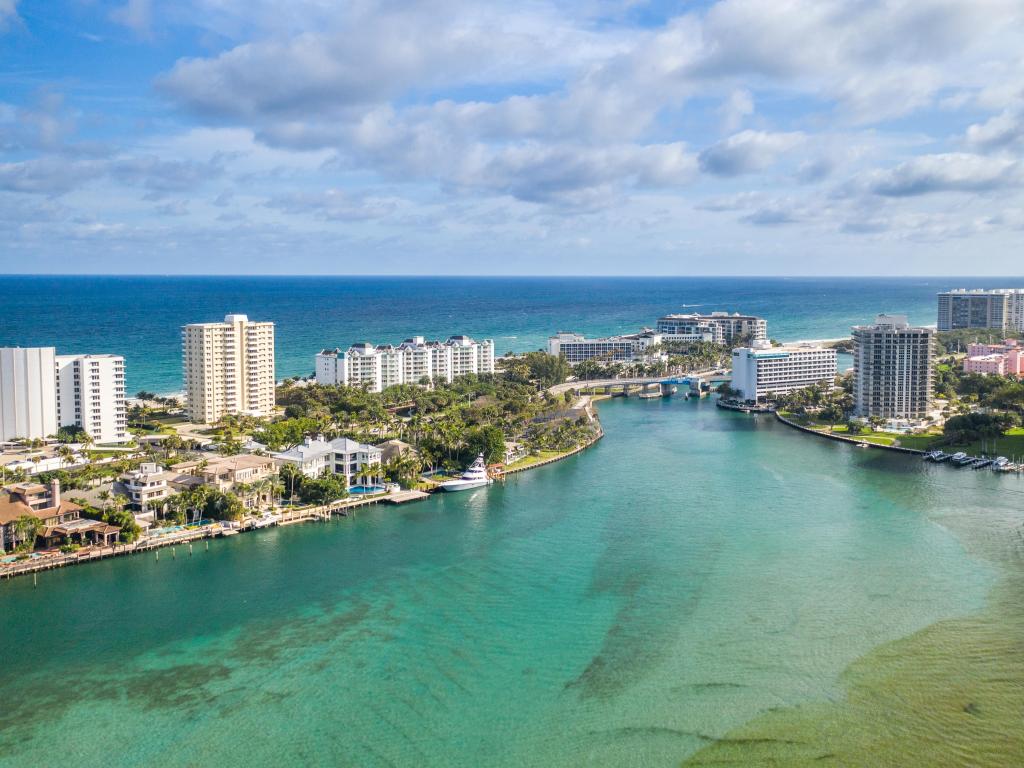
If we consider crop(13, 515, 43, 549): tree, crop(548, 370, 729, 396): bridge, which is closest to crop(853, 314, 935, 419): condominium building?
crop(548, 370, 729, 396): bridge

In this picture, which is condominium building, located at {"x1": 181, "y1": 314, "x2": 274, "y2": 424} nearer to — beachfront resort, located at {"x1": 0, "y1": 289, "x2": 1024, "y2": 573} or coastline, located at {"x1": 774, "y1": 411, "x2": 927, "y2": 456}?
beachfront resort, located at {"x1": 0, "y1": 289, "x2": 1024, "y2": 573}

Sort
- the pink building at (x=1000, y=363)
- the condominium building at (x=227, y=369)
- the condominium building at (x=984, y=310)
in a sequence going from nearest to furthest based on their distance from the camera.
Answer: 1. the condominium building at (x=227, y=369)
2. the pink building at (x=1000, y=363)
3. the condominium building at (x=984, y=310)

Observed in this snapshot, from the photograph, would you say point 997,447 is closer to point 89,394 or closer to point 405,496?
point 405,496

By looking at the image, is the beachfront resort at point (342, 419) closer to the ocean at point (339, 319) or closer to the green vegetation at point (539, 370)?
the green vegetation at point (539, 370)

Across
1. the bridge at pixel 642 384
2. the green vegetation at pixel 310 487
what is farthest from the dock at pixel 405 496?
the bridge at pixel 642 384

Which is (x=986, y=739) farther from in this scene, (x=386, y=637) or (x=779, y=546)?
(x=386, y=637)

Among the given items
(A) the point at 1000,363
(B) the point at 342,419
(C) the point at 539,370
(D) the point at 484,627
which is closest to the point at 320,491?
(B) the point at 342,419

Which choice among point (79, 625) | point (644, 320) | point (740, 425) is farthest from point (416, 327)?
point (79, 625)
